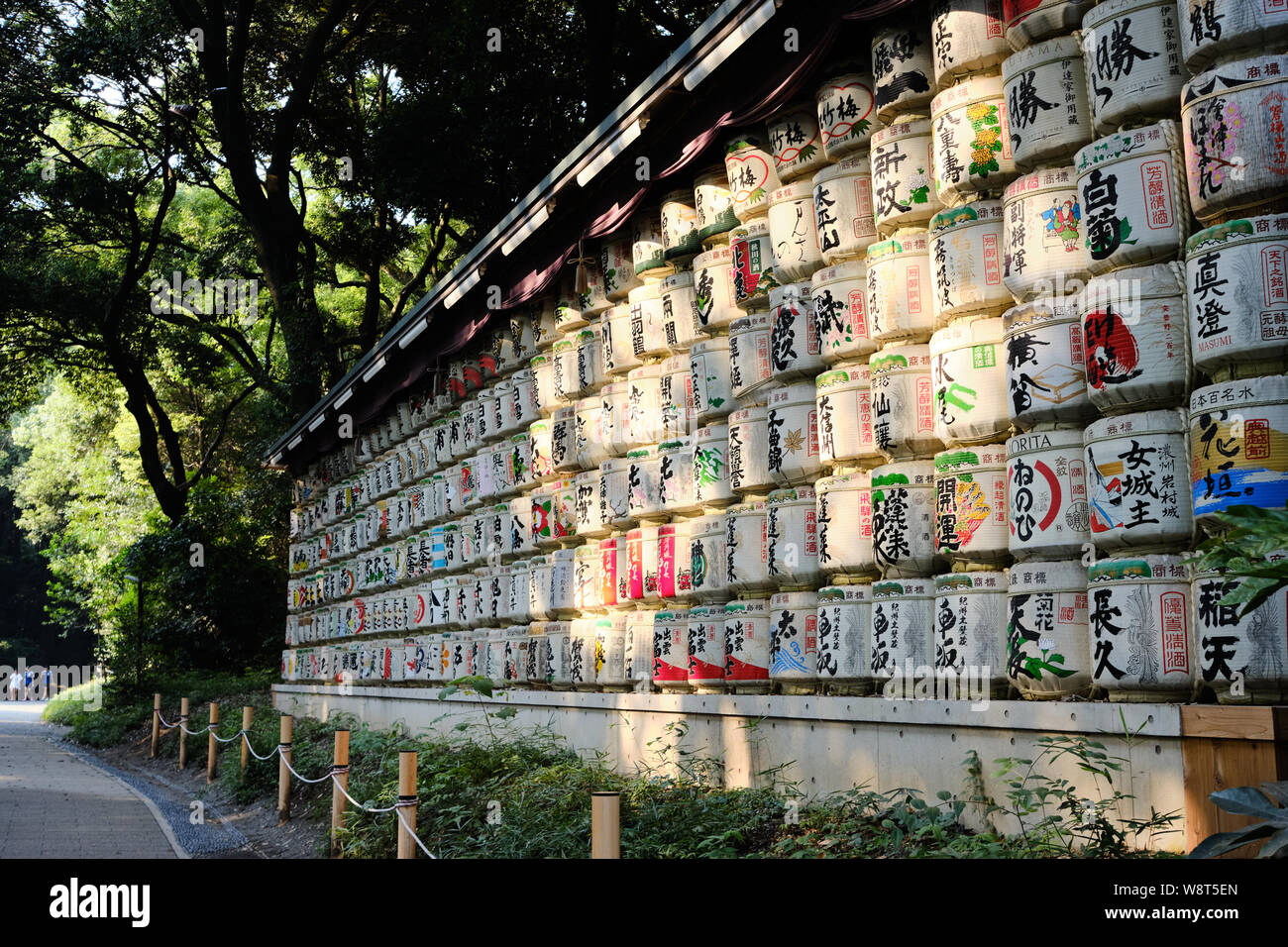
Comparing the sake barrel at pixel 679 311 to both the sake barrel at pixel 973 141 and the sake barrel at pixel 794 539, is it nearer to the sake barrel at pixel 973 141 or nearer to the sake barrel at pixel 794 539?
the sake barrel at pixel 794 539

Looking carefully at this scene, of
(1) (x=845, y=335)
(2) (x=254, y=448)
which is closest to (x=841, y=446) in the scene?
(1) (x=845, y=335)

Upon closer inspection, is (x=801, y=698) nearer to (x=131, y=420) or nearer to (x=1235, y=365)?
(x=1235, y=365)

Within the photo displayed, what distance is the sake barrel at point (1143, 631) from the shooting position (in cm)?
448

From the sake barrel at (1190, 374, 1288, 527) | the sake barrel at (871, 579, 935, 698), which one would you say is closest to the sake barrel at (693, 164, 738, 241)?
the sake barrel at (871, 579, 935, 698)

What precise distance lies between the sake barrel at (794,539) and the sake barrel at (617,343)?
2.38 metres

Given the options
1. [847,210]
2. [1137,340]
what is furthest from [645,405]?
[1137,340]

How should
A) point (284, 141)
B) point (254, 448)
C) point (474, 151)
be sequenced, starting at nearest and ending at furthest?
point (474, 151) → point (284, 141) → point (254, 448)

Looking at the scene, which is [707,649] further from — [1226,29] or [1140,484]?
[1226,29]

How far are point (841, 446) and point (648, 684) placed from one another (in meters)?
2.69

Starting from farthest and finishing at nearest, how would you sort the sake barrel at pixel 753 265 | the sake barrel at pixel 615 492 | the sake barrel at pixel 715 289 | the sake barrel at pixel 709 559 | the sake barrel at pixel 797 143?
the sake barrel at pixel 615 492
the sake barrel at pixel 715 289
the sake barrel at pixel 709 559
the sake barrel at pixel 753 265
the sake barrel at pixel 797 143

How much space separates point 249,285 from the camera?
92.0ft

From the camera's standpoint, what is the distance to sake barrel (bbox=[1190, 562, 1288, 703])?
409 centimetres

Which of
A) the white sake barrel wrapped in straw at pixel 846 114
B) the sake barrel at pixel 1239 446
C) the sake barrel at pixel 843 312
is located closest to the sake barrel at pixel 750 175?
the white sake barrel wrapped in straw at pixel 846 114

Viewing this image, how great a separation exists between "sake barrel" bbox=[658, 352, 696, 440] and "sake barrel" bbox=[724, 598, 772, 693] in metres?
1.50
